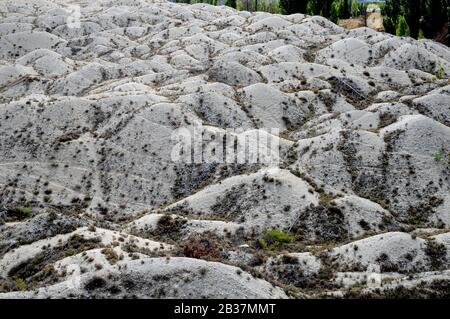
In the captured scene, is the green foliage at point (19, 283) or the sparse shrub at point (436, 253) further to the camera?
the sparse shrub at point (436, 253)

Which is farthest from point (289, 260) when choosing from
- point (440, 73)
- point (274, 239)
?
point (440, 73)

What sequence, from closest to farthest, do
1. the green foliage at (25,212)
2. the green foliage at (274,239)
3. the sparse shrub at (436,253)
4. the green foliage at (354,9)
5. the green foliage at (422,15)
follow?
1. the sparse shrub at (436,253)
2. the green foliage at (274,239)
3. the green foliage at (25,212)
4. the green foliage at (422,15)
5. the green foliage at (354,9)

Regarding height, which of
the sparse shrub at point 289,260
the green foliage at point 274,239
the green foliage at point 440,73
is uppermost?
the green foliage at point 440,73

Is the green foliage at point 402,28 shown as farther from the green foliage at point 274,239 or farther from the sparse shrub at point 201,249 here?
the sparse shrub at point 201,249

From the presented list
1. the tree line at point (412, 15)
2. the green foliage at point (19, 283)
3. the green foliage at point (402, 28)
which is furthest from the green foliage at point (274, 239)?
the green foliage at point (402, 28)


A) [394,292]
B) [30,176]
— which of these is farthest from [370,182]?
[30,176]

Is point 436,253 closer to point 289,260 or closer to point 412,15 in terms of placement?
point 289,260

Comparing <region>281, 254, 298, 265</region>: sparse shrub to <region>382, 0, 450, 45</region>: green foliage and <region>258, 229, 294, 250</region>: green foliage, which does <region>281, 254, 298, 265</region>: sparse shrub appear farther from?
<region>382, 0, 450, 45</region>: green foliage

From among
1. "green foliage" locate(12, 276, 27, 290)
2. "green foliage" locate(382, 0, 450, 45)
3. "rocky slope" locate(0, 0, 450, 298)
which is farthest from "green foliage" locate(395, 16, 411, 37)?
"green foliage" locate(12, 276, 27, 290)

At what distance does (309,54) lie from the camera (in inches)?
3068

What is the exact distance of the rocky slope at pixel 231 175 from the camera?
2909 cm

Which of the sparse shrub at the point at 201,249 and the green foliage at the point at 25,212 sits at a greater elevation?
the sparse shrub at the point at 201,249

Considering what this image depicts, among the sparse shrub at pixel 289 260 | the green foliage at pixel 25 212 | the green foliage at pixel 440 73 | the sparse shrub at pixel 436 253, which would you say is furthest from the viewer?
the green foliage at pixel 440 73

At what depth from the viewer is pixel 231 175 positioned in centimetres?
4544
